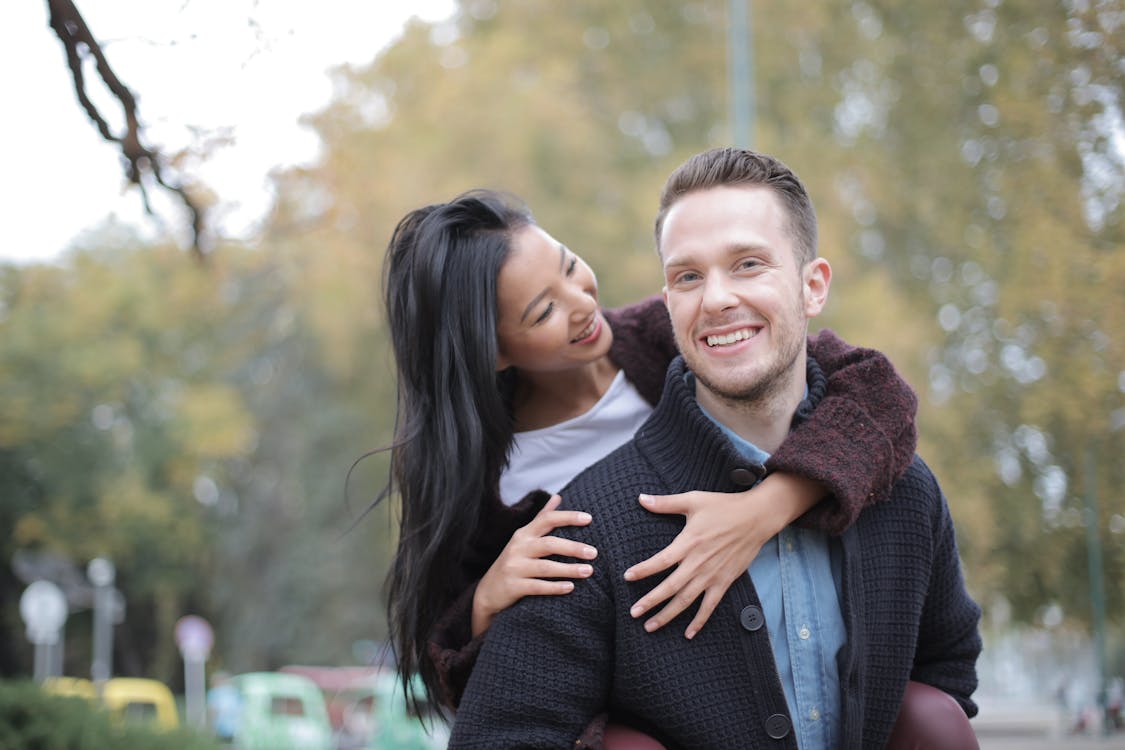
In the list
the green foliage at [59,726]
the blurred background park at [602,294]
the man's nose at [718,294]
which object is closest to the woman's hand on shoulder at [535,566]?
the man's nose at [718,294]

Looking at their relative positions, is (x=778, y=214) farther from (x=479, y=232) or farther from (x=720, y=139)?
(x=720, y=139)

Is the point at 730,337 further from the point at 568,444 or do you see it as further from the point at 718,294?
the point at 568,444

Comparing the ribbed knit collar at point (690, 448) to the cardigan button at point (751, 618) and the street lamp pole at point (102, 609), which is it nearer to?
the cardigan button at point (751, 618)

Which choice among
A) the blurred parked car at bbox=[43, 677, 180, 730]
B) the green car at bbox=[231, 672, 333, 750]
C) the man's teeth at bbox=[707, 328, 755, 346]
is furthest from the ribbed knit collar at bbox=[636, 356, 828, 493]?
the green car at bbox=[231, 672, 333, 750]

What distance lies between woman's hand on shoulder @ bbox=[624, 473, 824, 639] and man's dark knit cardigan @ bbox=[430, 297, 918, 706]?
0.18 feet

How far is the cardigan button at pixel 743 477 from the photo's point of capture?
101 inches

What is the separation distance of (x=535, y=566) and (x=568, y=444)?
2.42ft

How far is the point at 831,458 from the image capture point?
8.28 ft

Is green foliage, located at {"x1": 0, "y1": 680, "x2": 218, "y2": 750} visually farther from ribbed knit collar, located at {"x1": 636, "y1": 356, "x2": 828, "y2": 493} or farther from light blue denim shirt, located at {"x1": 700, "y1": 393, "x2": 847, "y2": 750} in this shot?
light blue denim shirt, located at {"x1": 700, "y1": 393, "x2": 847, "y2": 750}

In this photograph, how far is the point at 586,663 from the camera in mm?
2422

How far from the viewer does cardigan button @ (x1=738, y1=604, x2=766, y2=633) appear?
2.44 m

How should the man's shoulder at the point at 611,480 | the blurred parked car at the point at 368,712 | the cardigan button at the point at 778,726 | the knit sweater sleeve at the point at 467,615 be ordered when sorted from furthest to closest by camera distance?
the blurred parked car at the point at 368,712, the knit sweater sleeve at the point at 467,615, the man's shoulder at the point at 611,480, the cardigan button at the point at 778,726

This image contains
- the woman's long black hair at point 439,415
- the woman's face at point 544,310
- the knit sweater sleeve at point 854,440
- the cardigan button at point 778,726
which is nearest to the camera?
the cardigan button at point 778,726

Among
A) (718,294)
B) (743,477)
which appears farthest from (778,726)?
(718,294)
